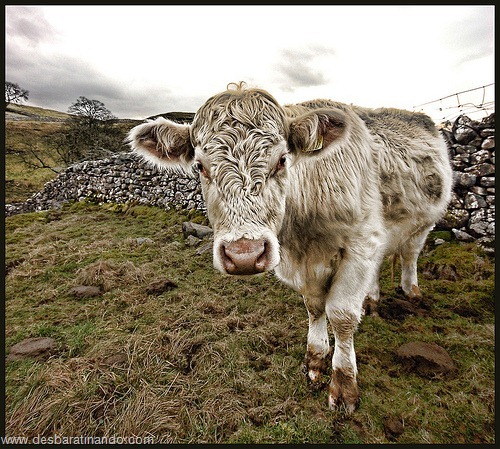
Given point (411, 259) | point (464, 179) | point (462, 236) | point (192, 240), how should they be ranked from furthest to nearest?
point (192, 240), point (464, 179), point (462, 236), point (411, 259)

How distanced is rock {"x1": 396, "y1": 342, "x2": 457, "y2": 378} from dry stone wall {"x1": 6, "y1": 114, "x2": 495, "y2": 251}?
136 inches

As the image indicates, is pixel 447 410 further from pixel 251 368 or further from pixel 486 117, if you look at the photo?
pixel 486 117

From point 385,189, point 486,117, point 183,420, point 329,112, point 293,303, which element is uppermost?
point 486,117

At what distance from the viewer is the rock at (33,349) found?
380cm

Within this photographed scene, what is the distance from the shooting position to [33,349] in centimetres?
389

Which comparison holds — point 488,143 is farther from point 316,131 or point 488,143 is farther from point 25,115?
point 25,115

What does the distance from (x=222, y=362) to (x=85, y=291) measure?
371cm

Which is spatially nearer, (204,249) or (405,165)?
(405,165)

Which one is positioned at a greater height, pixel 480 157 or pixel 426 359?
pixel 480 157

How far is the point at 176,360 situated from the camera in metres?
3.60

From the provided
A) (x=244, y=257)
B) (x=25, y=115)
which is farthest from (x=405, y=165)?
(x=25, y=115)

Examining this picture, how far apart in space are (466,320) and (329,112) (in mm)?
4096

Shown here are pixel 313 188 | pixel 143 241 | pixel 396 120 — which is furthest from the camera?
pixel 143 241

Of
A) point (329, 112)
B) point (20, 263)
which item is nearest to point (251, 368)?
point (329, 112)
